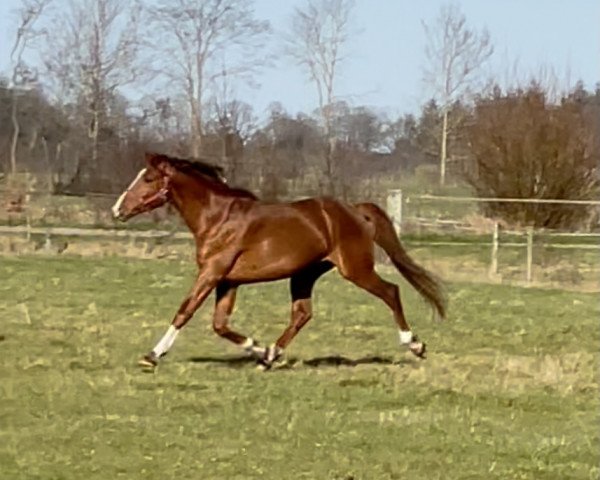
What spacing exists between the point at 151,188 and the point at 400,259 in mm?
2103

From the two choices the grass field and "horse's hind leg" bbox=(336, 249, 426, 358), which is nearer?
the grass field

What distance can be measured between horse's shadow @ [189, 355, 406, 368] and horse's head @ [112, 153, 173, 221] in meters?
1.29

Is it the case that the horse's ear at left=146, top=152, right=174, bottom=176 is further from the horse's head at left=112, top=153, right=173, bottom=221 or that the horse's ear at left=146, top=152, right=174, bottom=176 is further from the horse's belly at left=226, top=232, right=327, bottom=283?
the horse's belly at left=226, top=232, right=327, bottom=283

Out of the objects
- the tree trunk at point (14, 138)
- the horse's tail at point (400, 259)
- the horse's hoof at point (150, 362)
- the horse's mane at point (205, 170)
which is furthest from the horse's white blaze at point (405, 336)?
the tree trunk at point (14, 138)

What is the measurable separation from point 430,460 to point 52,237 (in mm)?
21326

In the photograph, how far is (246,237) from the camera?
10008 millimetres

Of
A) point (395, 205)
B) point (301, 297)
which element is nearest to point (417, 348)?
point (301, 297)

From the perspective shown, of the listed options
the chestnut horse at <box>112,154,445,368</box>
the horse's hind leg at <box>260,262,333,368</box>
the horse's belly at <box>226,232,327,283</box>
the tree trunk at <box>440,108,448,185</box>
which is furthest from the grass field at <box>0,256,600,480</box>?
the tree trunk at <box>440,108,448,185</box>

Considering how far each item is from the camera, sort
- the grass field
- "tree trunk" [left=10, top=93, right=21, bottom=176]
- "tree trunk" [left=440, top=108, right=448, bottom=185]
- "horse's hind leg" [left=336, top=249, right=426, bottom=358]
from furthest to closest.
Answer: "tree trunk" [left=440, top=108, right=448, bottom=185]
"tree trunk" [left=10, top=93, right=21, bottom=176]
"horse's hind leg" [left=336, top=249, right=426, bottom=358]
the grass field

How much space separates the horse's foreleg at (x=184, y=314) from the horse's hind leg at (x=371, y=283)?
1.06 m

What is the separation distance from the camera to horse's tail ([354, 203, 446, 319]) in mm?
10586

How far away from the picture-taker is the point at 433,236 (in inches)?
1089

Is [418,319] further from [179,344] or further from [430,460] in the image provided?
[430,460]

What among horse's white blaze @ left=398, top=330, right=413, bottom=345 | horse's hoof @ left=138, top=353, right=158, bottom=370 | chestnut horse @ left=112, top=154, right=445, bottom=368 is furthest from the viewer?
horse's white blaze @ left=398, top=330, right=413, bottom=345
